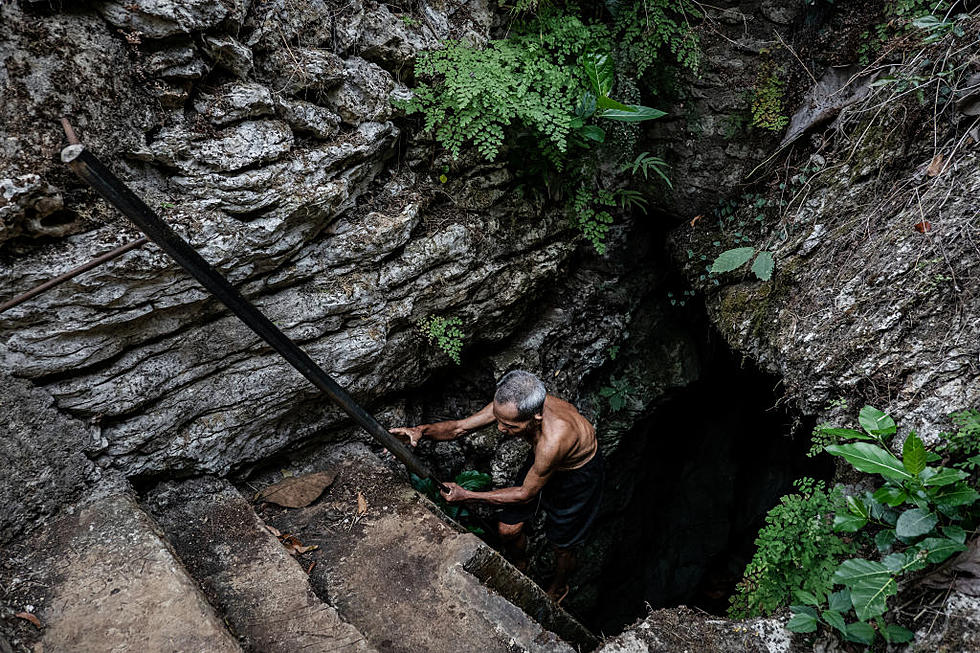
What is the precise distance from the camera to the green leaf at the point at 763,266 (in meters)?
4.01

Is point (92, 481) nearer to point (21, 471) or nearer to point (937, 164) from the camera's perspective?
point (21, 471)

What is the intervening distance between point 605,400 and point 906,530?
3.22m

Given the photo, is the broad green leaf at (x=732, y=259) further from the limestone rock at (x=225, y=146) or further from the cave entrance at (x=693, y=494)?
the limestone rock at (x=225, y=146)

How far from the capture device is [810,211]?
13.4 ft

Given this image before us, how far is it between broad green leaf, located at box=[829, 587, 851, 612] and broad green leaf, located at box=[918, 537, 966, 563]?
411mm

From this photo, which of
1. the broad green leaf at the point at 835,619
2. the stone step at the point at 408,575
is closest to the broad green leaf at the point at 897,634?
the broad green leaf at the point at 835,619

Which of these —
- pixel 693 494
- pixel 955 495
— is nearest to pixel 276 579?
pixel 955 495

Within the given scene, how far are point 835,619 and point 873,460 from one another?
76 cm

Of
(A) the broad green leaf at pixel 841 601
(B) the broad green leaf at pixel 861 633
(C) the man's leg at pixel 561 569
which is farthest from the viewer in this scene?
(C) the man's leg at pixel 561 569

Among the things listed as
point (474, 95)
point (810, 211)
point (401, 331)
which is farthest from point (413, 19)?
point (810, 211)

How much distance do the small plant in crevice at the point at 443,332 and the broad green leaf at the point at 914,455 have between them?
2.59 m

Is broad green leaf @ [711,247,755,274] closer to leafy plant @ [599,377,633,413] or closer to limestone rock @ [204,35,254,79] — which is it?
leafy plant @ [599,377,633,413]

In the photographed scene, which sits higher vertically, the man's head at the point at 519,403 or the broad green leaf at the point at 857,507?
the broad green leaf at the point at 857,507

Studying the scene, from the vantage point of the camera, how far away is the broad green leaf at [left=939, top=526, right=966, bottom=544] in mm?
2312
